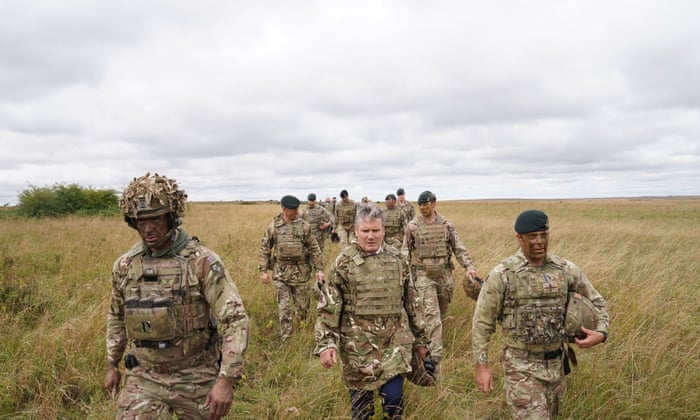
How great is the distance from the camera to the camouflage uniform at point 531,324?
270 centimetres

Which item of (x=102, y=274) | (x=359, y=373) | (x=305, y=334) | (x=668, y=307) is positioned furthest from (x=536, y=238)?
(x=102, y=274)

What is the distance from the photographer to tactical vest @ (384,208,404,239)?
31.4 ft

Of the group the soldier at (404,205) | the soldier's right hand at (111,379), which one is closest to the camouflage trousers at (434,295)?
the soldier's right hand at (111,379)

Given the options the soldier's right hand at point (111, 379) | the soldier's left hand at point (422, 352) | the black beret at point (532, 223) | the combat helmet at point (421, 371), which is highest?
the black beret at point (532, 223)

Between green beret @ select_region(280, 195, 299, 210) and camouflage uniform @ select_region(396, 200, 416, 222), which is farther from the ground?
green beret @ select_region(280, 195, 299, 210)

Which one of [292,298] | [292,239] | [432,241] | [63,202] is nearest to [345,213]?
[292,298]

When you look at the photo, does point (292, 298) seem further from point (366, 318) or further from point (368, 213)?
point (368, 213)

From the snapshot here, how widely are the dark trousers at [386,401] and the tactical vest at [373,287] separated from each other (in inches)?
20.1

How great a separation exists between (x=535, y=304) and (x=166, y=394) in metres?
2.53

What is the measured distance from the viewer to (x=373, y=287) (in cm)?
303

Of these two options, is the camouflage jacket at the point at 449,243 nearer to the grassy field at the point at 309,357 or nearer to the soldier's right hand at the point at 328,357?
the grassy field at the point at 309,357

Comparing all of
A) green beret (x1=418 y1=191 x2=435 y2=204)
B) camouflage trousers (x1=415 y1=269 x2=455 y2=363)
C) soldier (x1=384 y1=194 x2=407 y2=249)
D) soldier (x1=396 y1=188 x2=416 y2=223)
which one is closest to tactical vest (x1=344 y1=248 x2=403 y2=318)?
camouflage trousers (x1=415 y1=269 x2=455 y2=363)

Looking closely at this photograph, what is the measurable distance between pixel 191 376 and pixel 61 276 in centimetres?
634

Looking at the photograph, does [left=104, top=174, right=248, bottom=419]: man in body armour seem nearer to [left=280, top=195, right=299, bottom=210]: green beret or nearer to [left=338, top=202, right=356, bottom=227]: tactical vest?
[left=280, top=195, right=299, bottom=210]: green beret
